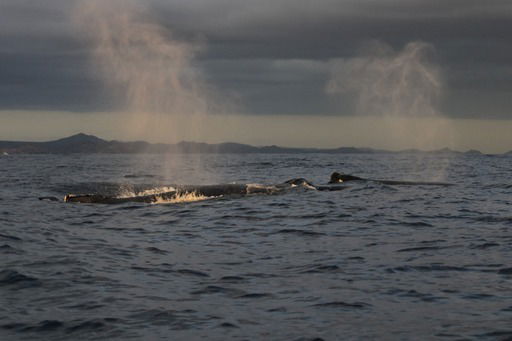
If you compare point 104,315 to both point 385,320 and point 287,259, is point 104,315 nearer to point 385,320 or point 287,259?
point 385,320

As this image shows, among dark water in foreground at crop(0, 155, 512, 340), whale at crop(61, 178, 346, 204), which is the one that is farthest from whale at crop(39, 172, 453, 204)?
dark water in foreground at crop(0, 155, 512, 340)

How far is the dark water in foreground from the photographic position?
27.5 feet

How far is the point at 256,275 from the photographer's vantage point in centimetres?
1153

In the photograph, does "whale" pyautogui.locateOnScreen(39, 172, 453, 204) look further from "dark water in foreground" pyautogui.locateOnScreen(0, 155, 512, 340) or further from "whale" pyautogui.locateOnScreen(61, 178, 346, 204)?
"dark water in foreground" pyautogui.locateOnScreen(0, 155, 512, 340)

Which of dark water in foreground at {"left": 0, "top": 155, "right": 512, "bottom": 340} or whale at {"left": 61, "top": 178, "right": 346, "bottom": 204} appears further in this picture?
whale at {"left": 61, "top": 178, "right": 346, "bottom": 204}

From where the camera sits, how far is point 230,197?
27.2 meters

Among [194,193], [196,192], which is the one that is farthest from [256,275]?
[196,192]

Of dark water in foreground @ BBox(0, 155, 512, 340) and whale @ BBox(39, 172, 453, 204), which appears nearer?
dark water in foreground @ BBox(0, 155, 512, 340)

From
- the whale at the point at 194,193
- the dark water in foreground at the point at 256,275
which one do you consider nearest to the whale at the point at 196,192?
the whale at the point at 194,193

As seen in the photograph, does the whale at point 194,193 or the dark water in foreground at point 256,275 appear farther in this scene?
the whale at point 194,193

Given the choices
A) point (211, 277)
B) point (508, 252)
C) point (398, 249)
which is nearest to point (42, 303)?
point (211, 277)

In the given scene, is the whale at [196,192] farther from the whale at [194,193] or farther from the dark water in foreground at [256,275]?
the dark water in foreground at [256,275]

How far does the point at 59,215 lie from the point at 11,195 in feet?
32.3

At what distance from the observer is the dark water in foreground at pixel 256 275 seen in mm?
8367
